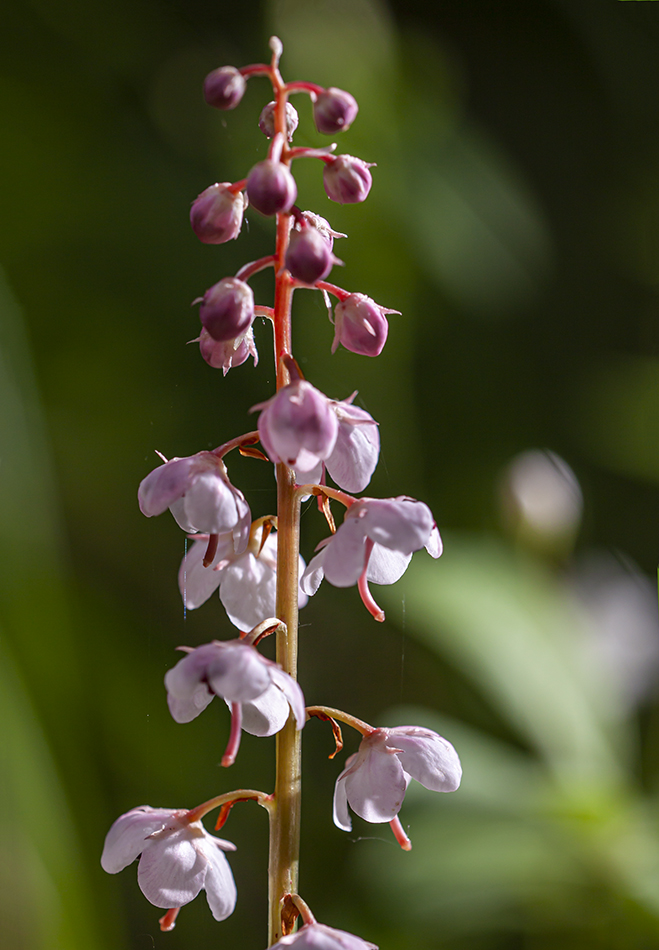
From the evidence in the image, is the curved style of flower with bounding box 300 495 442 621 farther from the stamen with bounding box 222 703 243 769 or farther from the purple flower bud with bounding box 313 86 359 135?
the purple flower bud with bounding box 313 86 359 135

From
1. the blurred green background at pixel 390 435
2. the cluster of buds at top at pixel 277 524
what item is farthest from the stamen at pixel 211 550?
the blurred green background at pixel 390 435

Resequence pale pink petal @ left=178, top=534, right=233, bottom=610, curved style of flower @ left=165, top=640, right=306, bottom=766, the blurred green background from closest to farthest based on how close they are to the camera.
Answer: curved style of flower @ left=165, top=640, right=306, bottom=766, pale pink petal @ left=178, top=534, right=233, bottom=610, the blurred green background

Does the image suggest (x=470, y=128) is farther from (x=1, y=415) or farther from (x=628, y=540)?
(x=1, y=415)

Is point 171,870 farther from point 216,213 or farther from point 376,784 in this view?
point 216,213

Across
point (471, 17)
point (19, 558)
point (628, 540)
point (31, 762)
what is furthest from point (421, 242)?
point (31, 762)

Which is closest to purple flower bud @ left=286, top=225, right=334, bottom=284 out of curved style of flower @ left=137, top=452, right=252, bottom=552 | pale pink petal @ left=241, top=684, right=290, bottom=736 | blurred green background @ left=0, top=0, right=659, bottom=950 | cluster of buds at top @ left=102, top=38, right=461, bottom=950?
cluster of buds at top @ left=102, top=38, right=461, bottom=950

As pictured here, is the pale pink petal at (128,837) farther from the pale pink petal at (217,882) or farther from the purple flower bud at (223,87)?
the purple flower bud at (223,87)
